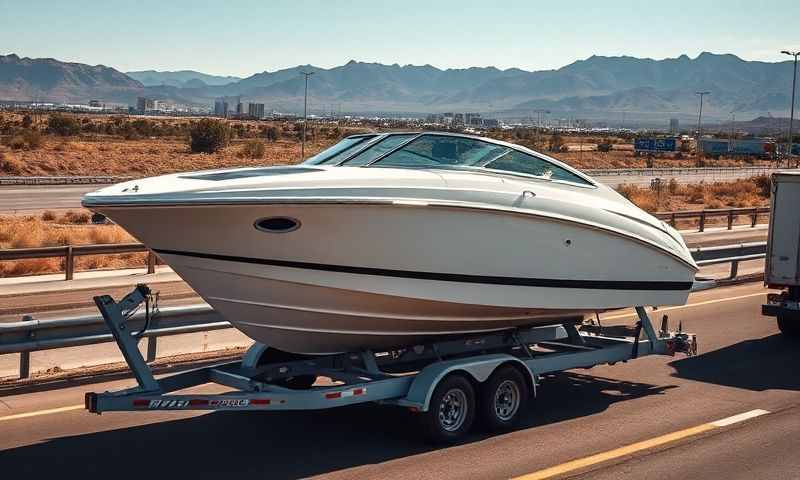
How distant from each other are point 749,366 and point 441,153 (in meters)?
5.44

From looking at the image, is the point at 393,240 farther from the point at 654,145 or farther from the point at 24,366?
the point at 654,145

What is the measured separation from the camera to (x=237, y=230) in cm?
846

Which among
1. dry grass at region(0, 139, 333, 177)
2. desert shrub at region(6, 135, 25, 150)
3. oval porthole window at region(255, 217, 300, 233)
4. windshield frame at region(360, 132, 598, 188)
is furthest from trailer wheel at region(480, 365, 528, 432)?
desert shrub at region(6, 135, 25, 150)

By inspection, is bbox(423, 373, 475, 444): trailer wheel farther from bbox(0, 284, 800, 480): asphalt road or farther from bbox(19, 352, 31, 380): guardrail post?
bbox(19, 352, 31, 380): guardrail post

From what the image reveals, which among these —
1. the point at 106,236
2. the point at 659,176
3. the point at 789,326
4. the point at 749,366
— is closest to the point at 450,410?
the point at 749,366

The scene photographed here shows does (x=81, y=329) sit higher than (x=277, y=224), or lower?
lower

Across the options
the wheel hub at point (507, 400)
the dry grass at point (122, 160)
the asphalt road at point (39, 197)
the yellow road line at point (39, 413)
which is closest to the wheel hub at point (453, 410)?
the wheel hub at point (507, 400)

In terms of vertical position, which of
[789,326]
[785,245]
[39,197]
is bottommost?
[39,197]

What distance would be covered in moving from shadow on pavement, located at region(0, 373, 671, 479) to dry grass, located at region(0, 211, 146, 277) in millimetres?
13436

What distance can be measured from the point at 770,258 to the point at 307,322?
28.1 ft

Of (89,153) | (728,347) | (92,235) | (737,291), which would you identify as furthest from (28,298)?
(89,153)

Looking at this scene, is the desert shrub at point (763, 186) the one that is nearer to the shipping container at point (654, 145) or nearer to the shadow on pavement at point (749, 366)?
the shadow on pavement at point (749, 366)

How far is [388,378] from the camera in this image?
938 centimetres

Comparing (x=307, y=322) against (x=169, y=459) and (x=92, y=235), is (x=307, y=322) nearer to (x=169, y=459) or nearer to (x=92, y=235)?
(x=169, y=459)
